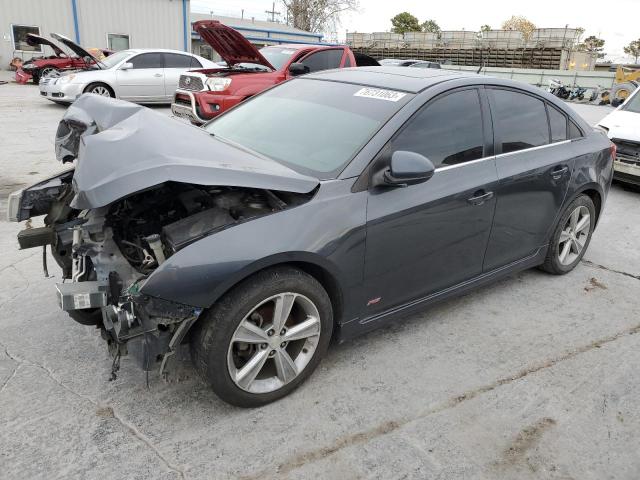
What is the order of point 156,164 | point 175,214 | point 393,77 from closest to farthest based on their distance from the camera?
point 156,164 < point 175,214 < point 393,77

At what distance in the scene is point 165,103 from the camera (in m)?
14.6

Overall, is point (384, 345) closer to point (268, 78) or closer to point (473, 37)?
point (268, 78)

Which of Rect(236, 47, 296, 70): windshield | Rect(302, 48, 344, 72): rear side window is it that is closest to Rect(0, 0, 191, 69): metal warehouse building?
Rect(236, 47, 296, 70): windshield

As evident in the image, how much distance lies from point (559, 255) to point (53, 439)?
3885 mm

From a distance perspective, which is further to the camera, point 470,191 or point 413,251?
point 470,191

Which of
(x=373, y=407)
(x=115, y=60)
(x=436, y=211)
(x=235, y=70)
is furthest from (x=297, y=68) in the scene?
(x=373, y=407)

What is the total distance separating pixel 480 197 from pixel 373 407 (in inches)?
59.1

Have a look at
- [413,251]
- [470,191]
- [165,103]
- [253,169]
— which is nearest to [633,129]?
[470,191]

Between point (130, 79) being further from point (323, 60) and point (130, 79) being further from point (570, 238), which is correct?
point (570, 238)

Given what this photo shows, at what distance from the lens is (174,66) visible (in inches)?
539

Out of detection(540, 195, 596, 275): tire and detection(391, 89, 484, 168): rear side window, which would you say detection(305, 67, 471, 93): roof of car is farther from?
detection(540, 195, 596, 275): tire

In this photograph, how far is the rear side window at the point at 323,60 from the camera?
33.0 feet

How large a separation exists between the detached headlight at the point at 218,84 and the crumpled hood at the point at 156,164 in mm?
5948

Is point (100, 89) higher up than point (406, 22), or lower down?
lower down
